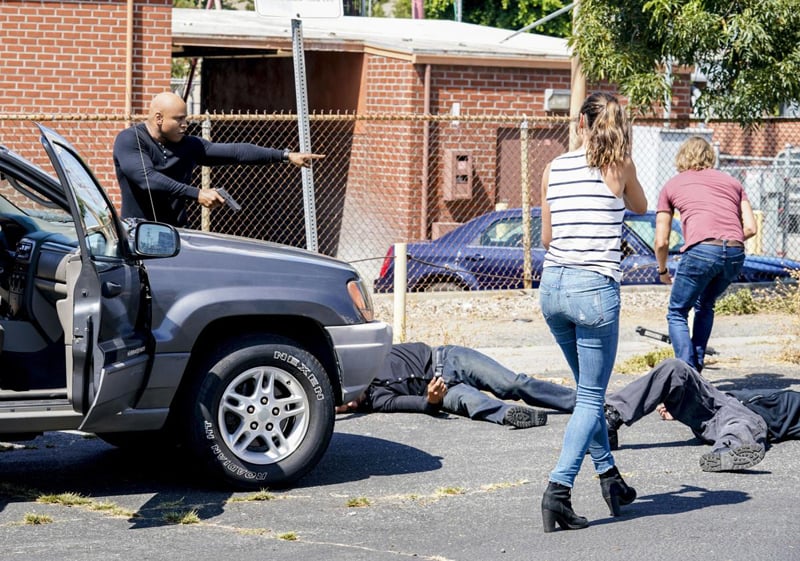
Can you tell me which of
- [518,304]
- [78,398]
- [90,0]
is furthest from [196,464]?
[90,0]

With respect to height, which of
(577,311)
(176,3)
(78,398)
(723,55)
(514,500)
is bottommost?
(514,500)

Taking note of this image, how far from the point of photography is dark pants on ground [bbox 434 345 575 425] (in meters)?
7.98

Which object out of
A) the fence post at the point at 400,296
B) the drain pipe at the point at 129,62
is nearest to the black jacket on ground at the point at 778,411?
the fence post at the point at 400,296

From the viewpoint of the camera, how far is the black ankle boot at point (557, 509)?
5.46m

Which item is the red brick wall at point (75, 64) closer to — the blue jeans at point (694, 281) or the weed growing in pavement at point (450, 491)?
the blue jeans at point (694, 281)

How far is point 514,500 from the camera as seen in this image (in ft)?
20.3

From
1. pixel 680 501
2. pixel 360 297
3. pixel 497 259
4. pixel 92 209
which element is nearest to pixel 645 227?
pixel 497 259

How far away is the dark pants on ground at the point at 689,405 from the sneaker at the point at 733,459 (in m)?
0.12

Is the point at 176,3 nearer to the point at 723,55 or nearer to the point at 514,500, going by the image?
the point at 723,55

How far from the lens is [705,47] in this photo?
12.4 metres

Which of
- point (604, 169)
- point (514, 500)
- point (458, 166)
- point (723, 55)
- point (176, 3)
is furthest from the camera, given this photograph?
point (176, 3)

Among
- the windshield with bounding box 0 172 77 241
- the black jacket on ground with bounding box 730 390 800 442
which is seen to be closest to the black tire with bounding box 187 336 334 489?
the windshield with bounding box 0 172 77 241

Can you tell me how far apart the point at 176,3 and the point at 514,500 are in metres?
33.6

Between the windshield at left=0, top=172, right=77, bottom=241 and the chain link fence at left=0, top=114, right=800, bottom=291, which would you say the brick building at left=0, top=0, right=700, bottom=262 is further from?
the windshield at left=0, top=172, right=77, bottom=241
